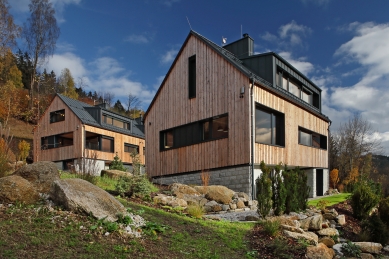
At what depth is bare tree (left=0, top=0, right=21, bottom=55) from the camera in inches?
830

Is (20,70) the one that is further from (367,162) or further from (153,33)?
(367,162)

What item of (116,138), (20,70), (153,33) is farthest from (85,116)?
(20,70)

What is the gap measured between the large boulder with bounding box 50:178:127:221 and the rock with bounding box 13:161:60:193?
0.94 meters

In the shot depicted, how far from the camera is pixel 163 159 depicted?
1800cm

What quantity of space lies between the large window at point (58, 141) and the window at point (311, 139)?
→ 19.4 meters

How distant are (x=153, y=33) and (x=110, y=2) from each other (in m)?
2.44

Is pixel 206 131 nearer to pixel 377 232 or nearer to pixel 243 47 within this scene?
pixel 243 47

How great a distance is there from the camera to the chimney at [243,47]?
63.8 ft

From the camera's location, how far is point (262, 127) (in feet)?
49.6

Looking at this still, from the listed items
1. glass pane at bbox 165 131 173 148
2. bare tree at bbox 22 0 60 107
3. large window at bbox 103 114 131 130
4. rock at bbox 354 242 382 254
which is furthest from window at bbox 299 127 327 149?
bare tree at bbox 22 0 60 107

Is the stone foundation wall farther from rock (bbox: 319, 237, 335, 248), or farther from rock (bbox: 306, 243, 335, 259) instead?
A: rock (bbox: 306, 243, 335, 259)

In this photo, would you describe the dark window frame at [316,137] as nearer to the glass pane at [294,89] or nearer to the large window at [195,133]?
the glass pane at [294,89]

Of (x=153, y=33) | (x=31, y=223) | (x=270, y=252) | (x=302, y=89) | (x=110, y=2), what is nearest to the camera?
(x=31, y=223)

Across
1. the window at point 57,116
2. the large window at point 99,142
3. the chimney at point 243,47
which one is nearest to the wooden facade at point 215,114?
the chimney at point 243,47
